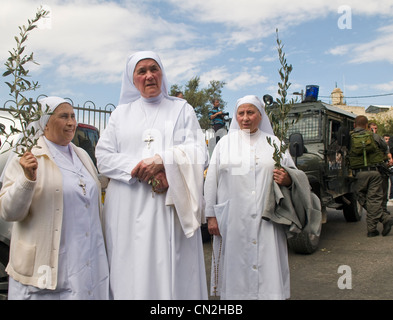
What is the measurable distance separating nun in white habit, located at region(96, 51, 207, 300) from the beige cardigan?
1.41ft

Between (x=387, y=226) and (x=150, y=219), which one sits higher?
(x=150, y=219)

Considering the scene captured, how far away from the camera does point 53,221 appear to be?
8.42 ft

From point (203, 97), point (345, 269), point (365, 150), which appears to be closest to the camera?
point (345, 269)

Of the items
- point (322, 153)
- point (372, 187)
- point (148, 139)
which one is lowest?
point (372, 187)

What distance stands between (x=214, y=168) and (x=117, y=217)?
3.90 feet

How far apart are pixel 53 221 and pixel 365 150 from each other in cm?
683

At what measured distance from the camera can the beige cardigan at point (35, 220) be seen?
246 centimetres

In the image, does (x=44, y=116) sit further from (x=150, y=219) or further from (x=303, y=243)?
(x=303, y=243)

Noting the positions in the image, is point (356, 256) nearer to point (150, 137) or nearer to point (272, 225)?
point (272, 225)

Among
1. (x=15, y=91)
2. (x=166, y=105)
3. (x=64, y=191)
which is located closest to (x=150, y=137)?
(x=166, y=105)

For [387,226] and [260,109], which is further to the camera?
[387,226]
